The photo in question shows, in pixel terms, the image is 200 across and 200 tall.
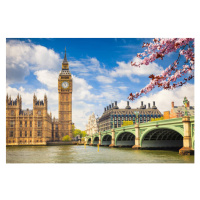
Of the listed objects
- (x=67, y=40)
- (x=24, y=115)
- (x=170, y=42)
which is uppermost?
(x=67, y=40)

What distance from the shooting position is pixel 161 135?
37281mm

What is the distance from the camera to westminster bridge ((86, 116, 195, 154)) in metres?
23.0

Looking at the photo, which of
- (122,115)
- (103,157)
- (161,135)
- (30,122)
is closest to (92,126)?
(122,115)

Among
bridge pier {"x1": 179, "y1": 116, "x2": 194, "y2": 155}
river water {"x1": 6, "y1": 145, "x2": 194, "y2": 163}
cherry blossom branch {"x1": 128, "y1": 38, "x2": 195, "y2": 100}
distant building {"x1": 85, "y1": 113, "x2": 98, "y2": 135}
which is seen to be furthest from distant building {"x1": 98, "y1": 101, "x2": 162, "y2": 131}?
cherry blossom branch {"x1": 128, "y1": 38, "x2": 195, "y2": 100}

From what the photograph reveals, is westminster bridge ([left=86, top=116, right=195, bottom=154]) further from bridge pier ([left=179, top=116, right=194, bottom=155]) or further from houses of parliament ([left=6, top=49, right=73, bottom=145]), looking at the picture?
houses of parliament ([left=6, top=49, right=73, bottom=145])

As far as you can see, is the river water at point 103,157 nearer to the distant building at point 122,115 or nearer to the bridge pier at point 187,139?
the bridge pier at point 187,139

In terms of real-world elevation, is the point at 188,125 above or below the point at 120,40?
below

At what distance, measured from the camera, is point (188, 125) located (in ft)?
76.2

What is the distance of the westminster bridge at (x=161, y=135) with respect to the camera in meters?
23.0

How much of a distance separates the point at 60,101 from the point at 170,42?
81.6 metres

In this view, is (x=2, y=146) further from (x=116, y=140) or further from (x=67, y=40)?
(x=116, y=140)

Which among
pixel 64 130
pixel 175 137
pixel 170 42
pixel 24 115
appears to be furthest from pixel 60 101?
pixel 170 42

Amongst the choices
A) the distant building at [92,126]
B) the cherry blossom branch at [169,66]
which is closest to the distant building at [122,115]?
the distant building at [92,126]

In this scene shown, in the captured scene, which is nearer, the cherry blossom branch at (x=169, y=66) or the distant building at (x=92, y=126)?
the cherry blossom branch at (x=169, y=66)
